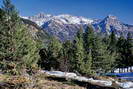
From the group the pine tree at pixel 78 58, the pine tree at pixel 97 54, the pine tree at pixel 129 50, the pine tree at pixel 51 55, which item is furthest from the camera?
the pine tree at pixel 129 50

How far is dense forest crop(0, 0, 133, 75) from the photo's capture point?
115ft

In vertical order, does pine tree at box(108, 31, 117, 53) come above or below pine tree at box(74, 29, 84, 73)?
above

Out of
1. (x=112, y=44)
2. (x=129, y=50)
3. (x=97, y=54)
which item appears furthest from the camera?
(x=112, y=44)

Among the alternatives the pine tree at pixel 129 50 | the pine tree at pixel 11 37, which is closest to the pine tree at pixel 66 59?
the pine tree at pixel 11 37

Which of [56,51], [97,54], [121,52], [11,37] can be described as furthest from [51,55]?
[11,37]

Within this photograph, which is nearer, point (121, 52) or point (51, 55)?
point (51, 55)

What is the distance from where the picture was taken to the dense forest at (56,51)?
34.9 m

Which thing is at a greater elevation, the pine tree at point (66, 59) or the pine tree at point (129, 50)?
the pine tree at point (129, 50)

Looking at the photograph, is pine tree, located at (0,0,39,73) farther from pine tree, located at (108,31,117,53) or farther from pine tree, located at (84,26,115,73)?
Answer: pine tree, located at (108,31,117,53)

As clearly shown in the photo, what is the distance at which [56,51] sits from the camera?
69750 mm

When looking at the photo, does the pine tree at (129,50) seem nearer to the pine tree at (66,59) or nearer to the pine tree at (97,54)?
the pine tree at (97,54)

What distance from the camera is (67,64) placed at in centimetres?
5925

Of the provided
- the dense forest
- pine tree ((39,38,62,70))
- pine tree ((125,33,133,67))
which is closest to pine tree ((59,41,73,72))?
the dense forest

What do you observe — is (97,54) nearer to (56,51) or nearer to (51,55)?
(56,51)
